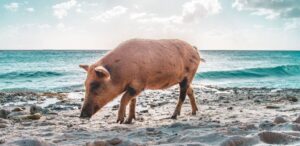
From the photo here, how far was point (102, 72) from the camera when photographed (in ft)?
23.2

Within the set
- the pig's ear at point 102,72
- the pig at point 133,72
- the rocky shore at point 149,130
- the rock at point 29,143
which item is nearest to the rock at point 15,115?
the rocky shore at point 149,130

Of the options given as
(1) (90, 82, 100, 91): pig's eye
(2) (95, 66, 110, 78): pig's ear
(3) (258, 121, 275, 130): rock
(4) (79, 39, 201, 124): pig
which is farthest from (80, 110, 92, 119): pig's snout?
(3) (258, 121, 275, 130): rock

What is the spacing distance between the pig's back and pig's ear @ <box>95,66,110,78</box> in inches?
10.9

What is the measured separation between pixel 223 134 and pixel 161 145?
3.31 ft

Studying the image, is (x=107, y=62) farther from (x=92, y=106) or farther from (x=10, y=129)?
(x=10, y=129)

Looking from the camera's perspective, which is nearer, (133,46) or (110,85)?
(110,85)

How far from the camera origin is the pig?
24.0ft

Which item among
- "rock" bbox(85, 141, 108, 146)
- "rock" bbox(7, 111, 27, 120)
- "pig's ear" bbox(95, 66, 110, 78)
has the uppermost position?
"pig's ear" bbox(95, 66, 110, 78)

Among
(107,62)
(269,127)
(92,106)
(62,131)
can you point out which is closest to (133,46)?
(107,62)

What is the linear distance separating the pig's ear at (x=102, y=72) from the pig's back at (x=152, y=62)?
28 cm

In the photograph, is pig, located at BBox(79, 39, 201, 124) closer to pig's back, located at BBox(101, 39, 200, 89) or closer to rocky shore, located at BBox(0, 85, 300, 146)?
pig's back, located at BBox(101, 39, 200, 89)

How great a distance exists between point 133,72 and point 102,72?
76 centimetres

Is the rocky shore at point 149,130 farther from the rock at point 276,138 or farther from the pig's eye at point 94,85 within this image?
the pig's eye at point 94,85

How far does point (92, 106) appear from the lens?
7.32m
